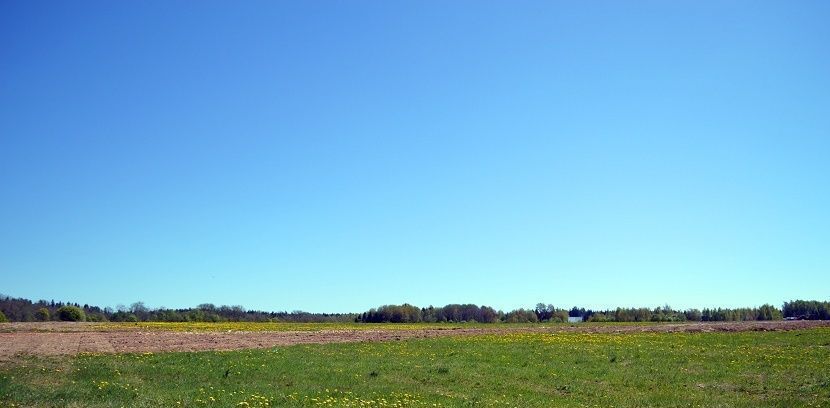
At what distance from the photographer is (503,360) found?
103ft

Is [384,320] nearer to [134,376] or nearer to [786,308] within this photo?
[786,308]

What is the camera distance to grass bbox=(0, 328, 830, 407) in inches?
728

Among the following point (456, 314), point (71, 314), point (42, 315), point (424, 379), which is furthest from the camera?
point (456, 314)

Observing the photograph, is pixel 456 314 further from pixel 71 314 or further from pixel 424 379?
pixel 424 379

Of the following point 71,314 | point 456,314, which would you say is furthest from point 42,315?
point 456,314

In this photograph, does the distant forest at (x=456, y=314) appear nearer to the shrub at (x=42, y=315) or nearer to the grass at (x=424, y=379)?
Answer: the shrub at (x=42, y=315)

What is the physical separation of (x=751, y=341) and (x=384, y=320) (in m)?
128

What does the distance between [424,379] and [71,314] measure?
12079cm

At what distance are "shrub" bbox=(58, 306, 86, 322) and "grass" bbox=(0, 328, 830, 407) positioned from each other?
Answer: 104 metres

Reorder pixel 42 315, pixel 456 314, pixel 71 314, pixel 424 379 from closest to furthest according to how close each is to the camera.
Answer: pixel 424 379, pixel 71 314, pixel 42 315, pixel 456 314

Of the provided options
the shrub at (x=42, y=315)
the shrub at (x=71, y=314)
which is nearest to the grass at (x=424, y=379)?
the shrub at (x=71, y=314)

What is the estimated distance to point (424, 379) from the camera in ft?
78.2

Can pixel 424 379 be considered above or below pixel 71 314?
above

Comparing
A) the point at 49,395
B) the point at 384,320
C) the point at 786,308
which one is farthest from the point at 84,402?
the point at 786,308
